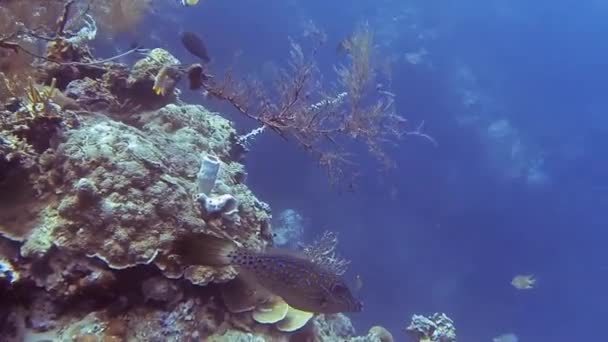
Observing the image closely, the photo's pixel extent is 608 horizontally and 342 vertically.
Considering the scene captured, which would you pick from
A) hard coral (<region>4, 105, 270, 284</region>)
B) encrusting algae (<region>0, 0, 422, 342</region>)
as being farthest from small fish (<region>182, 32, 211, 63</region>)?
hard coral (<region>4, 105, 270, 284</region>)

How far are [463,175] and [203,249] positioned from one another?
779 inches

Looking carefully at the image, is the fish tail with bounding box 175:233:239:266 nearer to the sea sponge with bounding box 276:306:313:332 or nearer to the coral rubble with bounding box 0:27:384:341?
the coral rubble with bounding box 0:27:384:341

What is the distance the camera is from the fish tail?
103 inches

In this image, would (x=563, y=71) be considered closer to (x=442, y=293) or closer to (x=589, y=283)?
(x=589, y=283)

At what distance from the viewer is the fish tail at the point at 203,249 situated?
2.62 m

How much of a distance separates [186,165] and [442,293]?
16953 millimetres

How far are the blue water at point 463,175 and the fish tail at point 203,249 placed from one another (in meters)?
13.0

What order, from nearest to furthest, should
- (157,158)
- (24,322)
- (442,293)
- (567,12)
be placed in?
1. (24,322)
2. (157,158)
3. (442,293)
4. (567,12)

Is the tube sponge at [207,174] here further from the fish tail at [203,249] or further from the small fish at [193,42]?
the small fish at [193,42]

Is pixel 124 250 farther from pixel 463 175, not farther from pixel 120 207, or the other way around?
pixel 463 175

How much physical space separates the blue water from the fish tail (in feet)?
42.8

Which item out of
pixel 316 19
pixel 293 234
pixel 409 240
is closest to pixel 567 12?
pixel 316 19

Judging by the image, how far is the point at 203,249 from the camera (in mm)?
2646

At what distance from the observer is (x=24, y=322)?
3.25 metres
